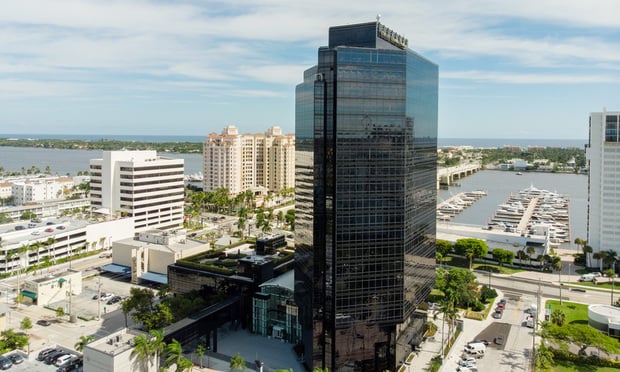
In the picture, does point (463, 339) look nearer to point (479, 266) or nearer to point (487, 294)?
point (487, 294)

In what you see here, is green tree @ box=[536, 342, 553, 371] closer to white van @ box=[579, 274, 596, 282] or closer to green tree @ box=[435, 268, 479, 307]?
green tree @ box=[435, 268, 479, 307]

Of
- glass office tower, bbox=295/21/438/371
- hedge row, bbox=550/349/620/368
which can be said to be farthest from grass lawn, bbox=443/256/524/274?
glass office tower, bbox=295/21/438/371

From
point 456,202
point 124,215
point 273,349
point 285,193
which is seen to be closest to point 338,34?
point 273,349

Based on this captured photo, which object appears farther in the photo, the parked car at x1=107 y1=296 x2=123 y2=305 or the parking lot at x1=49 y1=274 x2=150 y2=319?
the parked car at x1=107 y1=296 x2=123 y2=305

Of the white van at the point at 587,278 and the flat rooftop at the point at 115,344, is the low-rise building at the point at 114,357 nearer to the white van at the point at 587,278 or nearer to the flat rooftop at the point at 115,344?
the flat rooftop at the point at 115,344

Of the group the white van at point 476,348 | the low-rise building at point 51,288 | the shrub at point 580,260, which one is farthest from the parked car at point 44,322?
the shrub at point 580,260
